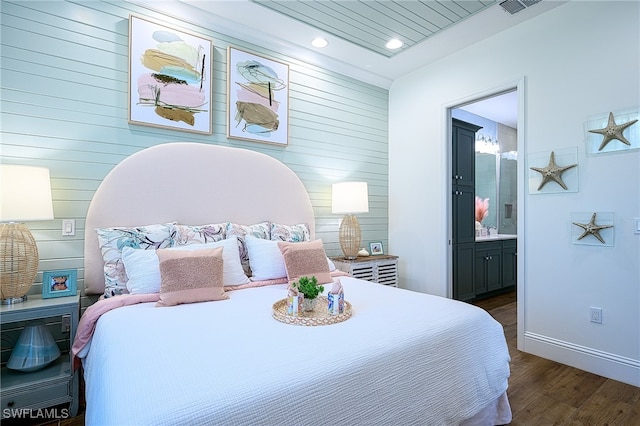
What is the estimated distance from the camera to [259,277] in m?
2.54

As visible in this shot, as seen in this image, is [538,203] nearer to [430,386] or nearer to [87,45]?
[430,386]

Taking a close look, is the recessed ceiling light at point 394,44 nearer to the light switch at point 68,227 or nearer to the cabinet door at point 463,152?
the cabinet door at point 463,152

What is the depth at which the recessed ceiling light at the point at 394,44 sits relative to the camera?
3.25 m

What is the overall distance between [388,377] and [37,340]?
208cm

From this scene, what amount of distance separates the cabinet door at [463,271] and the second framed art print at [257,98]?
2.57 m

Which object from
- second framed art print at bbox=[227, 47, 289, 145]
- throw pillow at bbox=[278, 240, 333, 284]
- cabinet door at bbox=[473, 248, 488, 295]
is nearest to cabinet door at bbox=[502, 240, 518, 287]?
cabinet door at bbox=[473, 248, 488, 295]

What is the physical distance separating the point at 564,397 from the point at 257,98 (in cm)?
334

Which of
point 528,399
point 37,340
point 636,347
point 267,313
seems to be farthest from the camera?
point 636,347

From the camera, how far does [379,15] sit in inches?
112

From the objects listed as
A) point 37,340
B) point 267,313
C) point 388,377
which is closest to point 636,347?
point 388,377

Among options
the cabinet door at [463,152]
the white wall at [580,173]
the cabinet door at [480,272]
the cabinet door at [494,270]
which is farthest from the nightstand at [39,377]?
the cabinet door at [494,270]

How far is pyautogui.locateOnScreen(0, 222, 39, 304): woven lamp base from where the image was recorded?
6.29ft

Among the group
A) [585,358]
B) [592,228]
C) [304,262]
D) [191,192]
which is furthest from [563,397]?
[191,192]

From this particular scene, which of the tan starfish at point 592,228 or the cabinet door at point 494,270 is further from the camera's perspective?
the cabinet door at point 494,270
